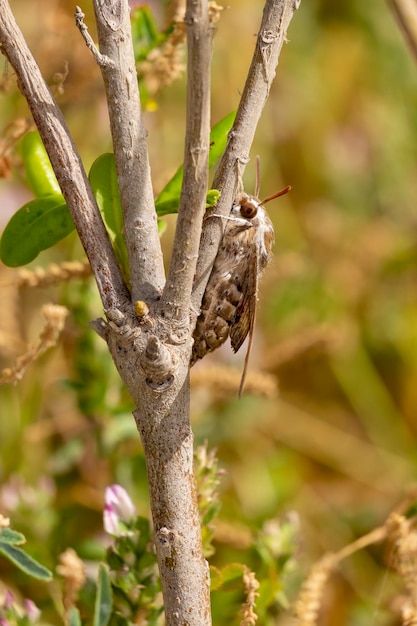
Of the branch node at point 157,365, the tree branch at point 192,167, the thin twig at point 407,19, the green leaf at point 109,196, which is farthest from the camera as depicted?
the thin twig at point 407,19

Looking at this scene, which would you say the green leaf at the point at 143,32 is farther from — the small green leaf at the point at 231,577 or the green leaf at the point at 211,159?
the small green leaf at the point at 231,577

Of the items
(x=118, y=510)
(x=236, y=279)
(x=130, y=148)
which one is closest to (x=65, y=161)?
(x=130, y=148)

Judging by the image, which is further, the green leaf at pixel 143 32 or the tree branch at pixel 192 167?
the green leaf at pixel 143 32

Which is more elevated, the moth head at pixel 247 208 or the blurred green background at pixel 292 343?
the blurred green background at pixel 292 343

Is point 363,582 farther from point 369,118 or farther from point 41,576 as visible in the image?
point 369,118

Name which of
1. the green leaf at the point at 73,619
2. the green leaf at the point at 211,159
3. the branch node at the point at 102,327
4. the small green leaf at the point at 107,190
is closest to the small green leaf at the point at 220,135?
the green leaf at the point at 211,159

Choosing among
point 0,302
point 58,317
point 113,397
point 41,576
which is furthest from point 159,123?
point 41,576

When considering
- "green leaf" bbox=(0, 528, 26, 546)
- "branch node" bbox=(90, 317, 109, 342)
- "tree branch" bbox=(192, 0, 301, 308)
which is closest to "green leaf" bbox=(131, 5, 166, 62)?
"tree branch" bbox=(192, 0, 301, 308)
